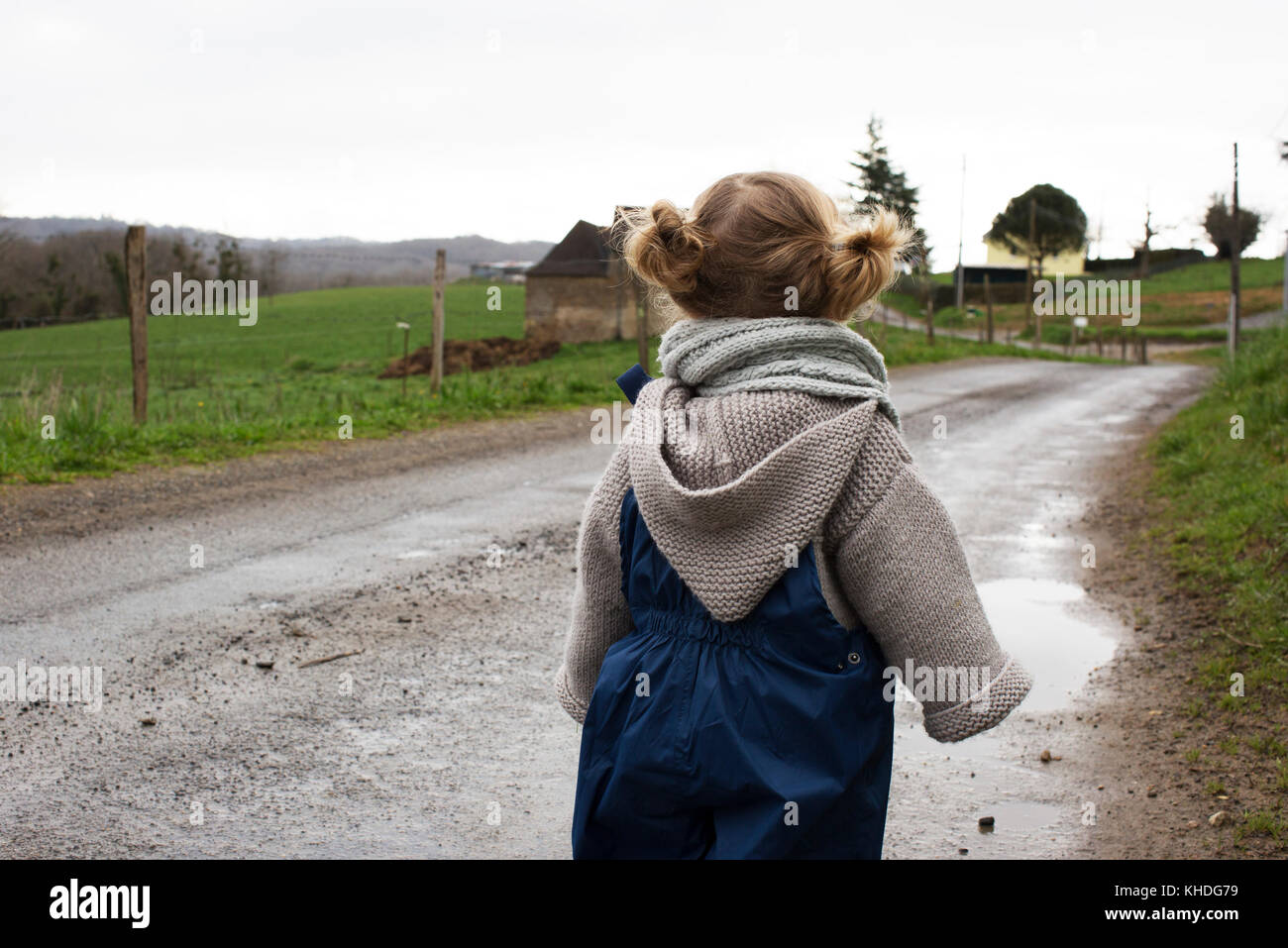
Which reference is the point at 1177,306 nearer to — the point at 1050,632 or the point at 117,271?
the point at 117,271

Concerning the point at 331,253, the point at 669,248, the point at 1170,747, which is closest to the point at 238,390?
the point at 331,253

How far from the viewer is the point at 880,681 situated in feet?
6.69

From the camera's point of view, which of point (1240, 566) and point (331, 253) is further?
point (331, 253)

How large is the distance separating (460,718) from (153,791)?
1.22 meters

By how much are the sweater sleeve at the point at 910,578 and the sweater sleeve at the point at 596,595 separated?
41cm

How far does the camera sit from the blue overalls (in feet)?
6.17

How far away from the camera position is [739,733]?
1.88m

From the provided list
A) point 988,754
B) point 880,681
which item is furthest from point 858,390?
point 988,754

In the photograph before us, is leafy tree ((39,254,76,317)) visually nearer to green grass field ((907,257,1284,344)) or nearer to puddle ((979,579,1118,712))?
green grass field ((907,257,1284,344))

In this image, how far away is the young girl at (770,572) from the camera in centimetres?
189

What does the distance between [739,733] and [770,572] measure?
0.26 m

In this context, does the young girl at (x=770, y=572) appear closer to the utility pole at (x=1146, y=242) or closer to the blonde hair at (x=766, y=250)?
the blonde hair at (x=766, y=250)

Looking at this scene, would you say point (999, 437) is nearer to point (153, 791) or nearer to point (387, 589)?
point (387, 589)

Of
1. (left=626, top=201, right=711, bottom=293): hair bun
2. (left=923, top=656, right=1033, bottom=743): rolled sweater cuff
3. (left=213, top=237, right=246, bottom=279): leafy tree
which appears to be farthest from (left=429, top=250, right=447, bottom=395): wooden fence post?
(left=213, top=237, right=246, bottom=279): leafy tree
